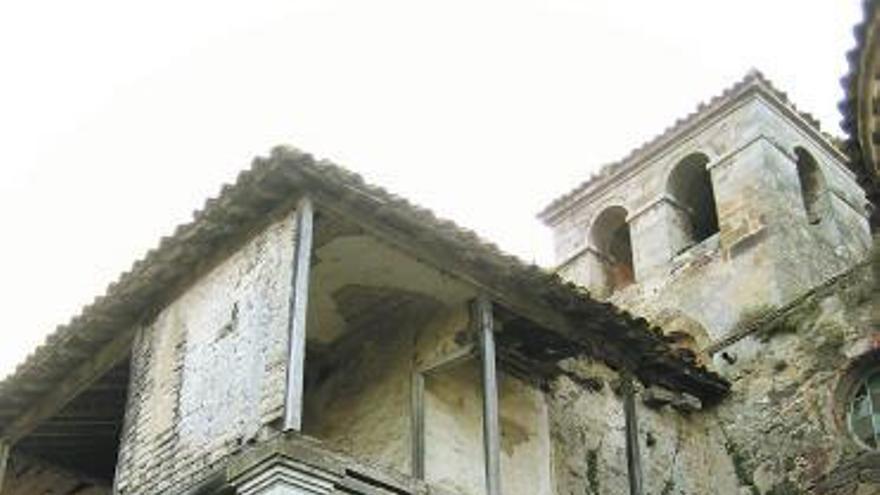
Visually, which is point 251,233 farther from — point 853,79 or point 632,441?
point 853,79

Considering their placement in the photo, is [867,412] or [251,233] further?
[867,412]

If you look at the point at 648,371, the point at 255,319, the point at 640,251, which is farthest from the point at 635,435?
the point at 640,251

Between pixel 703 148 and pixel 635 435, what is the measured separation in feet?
18.9

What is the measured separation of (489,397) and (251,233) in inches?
85.7

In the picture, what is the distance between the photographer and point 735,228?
14250 mm

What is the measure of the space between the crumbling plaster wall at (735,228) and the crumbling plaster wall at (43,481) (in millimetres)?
6600

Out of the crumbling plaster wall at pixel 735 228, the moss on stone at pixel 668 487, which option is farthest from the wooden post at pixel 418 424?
the crumbling plaster wall at pixel 735 228

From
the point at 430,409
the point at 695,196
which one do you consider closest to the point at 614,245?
the point at 695,196

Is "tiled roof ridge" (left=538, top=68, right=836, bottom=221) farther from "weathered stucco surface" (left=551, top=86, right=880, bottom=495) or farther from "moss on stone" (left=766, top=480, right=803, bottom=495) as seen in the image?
"moss on stone" (left=766, top=480, right=803, bottom=495)

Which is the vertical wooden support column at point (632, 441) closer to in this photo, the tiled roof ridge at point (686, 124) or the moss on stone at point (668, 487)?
the moss on stone at point (668, 487)

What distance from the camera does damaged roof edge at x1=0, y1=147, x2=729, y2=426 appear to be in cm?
883

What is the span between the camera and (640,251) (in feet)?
50.6

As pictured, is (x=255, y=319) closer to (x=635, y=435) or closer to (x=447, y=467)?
(x=447, y=467)

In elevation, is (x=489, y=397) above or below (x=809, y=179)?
below
